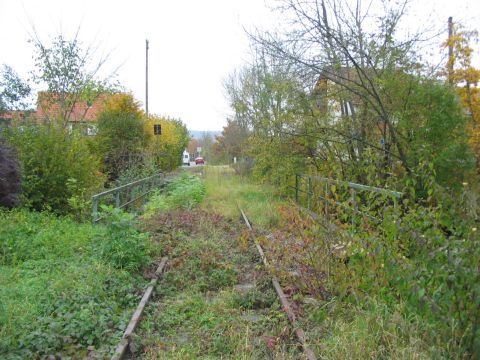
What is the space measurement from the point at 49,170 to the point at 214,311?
8.07 meters

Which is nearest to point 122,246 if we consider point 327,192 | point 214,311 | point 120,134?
point 214,311

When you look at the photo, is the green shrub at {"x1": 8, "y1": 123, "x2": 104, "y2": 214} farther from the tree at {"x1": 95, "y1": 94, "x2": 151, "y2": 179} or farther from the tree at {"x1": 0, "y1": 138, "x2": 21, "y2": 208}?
the tree at {"x1": 95, "y1": 94, "x2": 151, "y2": 179}

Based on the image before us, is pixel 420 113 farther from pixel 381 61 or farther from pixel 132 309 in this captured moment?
pixel 132 309

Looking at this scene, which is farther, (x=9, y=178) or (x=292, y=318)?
(x=9, y=178)

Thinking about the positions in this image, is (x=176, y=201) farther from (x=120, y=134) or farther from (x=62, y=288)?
→ (x=62, y=288)

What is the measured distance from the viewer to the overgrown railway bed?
4.84 m

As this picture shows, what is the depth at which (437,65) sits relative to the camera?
517 inches

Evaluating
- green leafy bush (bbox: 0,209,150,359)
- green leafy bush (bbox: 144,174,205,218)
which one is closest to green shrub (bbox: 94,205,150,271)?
green leafy bush (bbox: 0,209,150,359)

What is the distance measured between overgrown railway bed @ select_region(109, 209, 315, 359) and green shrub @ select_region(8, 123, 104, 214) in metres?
3.80

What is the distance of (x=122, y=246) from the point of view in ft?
26.4

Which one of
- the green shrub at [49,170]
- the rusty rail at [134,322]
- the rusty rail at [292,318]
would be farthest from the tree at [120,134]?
the rusty rail at [292,318]

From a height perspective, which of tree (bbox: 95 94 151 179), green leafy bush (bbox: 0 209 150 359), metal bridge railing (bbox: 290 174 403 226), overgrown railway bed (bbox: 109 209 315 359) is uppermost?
tree (bbox: 95 94 151 179)

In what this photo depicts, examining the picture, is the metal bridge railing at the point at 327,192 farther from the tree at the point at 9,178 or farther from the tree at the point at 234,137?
the tree at the point at 234,137

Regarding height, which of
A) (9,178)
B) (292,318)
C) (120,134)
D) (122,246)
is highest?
(120,134)
